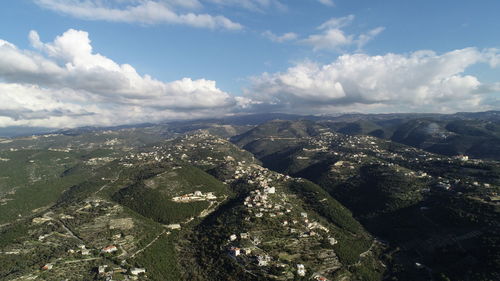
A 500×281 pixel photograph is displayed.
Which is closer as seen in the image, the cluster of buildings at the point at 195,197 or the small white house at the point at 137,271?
the small white house at the point at 137,271

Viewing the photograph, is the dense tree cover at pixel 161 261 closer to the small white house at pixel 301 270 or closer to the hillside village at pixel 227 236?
the hillside village at pixel 227 236

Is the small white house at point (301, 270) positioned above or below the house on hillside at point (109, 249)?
below

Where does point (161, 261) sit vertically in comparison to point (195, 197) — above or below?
below

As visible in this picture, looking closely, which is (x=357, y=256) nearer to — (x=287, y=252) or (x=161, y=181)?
(x=287, y=252)

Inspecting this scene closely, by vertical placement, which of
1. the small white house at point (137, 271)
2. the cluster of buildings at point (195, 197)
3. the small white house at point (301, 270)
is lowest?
the small white house at point (301, 270)

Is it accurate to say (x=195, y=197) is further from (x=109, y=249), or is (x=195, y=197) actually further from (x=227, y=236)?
(x=109, y=249)

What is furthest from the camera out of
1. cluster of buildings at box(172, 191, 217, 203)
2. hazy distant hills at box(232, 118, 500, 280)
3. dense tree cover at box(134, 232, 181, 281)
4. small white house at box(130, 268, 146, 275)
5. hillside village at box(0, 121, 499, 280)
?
cluster of buildings at box(172, 191, 217, 203)

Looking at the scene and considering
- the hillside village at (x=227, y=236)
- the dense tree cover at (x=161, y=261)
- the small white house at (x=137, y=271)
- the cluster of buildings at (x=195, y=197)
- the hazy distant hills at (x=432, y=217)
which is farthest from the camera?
the cluster of buildings at (x=195, y=197)

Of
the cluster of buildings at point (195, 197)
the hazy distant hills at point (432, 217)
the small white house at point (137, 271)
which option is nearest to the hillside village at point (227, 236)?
the small white house at point (137, 271)

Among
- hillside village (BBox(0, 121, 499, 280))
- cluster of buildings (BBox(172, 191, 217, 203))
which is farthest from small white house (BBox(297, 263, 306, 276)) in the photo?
cluster of buildings (BBox(172, 191, 217, 203))

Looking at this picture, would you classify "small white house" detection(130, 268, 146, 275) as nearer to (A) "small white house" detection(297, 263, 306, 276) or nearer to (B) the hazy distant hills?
(A) "small white house" detection(297, 263, 306, 276)

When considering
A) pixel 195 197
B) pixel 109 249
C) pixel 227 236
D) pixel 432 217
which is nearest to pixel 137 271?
pixel 109 249
